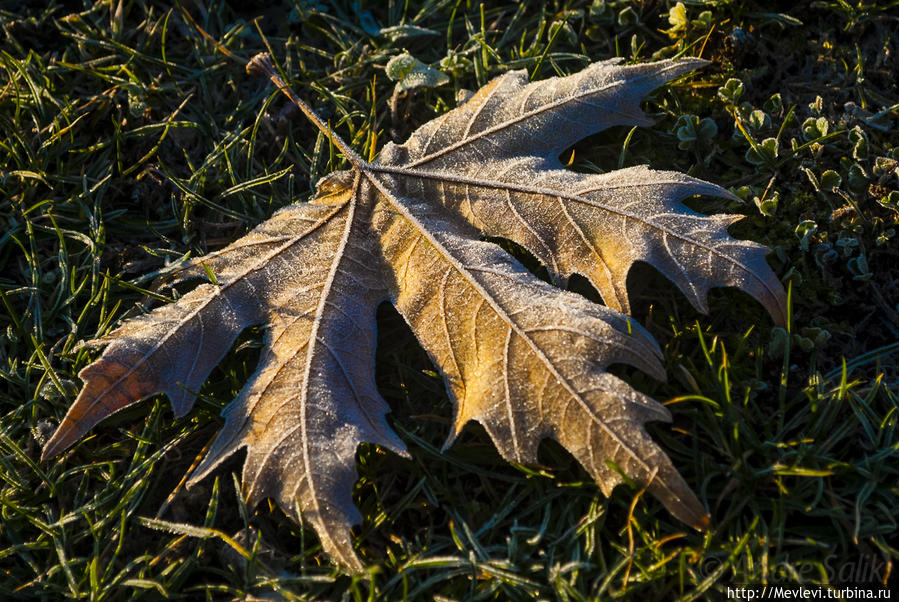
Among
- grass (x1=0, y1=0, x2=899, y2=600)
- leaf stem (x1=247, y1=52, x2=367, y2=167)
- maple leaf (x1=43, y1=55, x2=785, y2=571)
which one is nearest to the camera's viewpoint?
maple leaf (x1=43, y1=55, x2=785, y2=571)

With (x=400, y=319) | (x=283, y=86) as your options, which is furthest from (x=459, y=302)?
(x=283, y=86)

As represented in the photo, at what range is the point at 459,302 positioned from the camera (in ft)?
6.60

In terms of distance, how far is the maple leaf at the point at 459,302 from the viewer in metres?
1.84

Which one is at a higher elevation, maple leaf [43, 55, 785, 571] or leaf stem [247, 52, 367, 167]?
leaf stem [247, 52, 367, 167]

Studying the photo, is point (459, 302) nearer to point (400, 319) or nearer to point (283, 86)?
point (400, 319)

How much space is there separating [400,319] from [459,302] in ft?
1.50

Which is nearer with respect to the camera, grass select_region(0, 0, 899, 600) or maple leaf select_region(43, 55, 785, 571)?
maple leaf select_region(43, 55, 785, 571)

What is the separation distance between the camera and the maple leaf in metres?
1.84

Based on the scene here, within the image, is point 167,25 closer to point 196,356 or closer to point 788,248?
point 196,356

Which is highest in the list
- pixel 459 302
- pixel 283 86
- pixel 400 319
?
pixel 283 86

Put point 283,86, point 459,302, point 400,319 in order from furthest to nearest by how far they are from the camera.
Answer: point 283,86 → point 400,319 → point 459,302

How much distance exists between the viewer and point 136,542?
216 cm

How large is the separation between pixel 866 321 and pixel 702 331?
0.54 m

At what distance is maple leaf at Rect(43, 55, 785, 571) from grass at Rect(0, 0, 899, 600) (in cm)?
23
